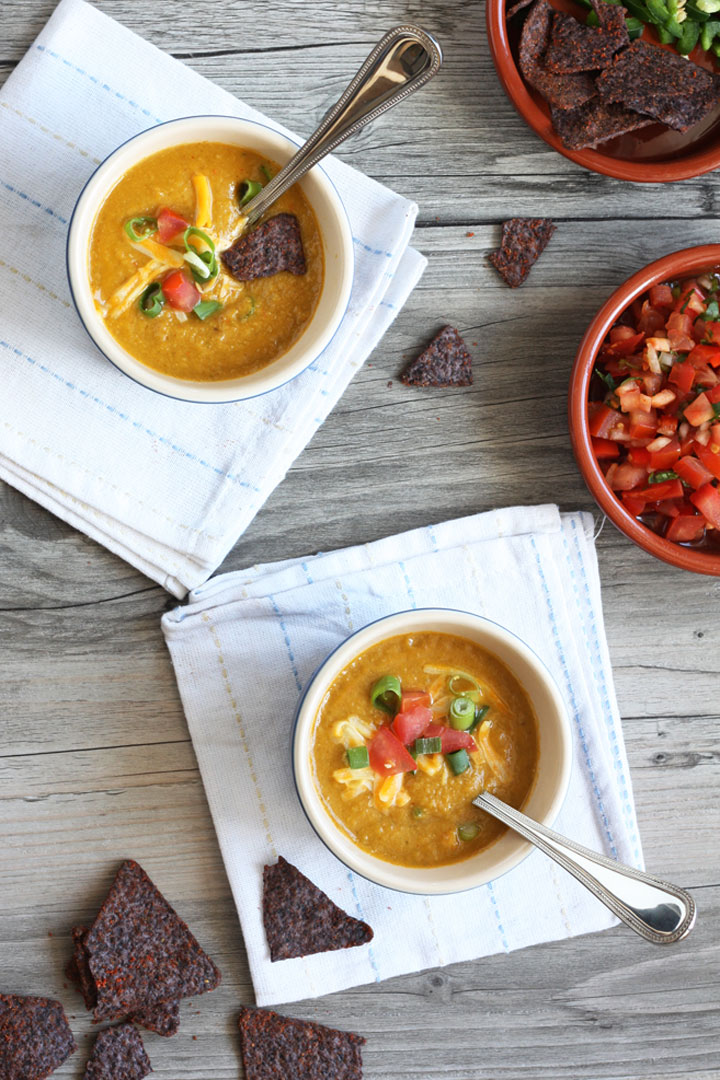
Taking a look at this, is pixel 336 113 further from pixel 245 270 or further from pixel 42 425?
pixel 42 425

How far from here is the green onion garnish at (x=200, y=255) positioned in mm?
1762

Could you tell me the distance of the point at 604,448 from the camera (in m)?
2.12

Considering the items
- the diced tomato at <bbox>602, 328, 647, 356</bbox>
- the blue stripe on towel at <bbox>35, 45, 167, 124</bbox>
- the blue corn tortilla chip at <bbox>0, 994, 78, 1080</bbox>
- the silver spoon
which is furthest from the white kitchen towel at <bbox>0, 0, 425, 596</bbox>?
the blue corn tortilla chip at <bbox>0, 994, 78, 1080</bbox>

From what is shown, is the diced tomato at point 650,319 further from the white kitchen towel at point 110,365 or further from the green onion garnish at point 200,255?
the green onion garnish at point 200,255

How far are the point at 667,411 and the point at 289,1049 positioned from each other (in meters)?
1.83

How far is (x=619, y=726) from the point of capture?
2305 millimetres

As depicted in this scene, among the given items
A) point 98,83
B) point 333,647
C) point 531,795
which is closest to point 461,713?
point 531,795

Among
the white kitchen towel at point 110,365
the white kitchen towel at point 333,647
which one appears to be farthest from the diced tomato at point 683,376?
the white kitchen towel at point 110,365

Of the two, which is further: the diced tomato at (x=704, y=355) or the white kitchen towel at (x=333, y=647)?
the white kitchen towel at (x=333, y=647)

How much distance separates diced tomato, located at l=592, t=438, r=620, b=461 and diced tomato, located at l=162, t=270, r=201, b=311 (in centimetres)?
98

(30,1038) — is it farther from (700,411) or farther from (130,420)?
(700,411)

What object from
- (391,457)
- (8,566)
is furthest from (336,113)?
(8,566)

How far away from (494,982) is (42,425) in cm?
183

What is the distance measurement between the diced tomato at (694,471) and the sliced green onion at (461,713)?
2.46 feet
